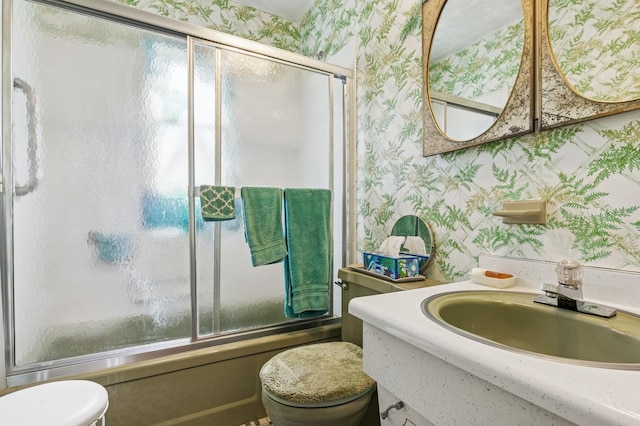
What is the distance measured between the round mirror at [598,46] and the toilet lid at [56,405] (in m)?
1.48

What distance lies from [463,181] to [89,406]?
50.8 inches

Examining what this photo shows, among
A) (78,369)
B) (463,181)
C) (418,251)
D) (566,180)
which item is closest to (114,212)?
(78,369)

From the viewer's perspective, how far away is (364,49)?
166cm

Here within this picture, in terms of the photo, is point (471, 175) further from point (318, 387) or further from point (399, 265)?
point (318, 387)

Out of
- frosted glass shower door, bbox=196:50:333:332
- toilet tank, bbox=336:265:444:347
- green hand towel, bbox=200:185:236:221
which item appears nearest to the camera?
toilet tank, bbox=336:265:444:347

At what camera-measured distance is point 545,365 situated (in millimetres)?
431

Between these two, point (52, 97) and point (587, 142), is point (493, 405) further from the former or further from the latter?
point (52, 97)

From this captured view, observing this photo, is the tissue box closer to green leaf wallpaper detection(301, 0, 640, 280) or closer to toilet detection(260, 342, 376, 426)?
green leaf wallpaper detection(301, 0, 640, 280)

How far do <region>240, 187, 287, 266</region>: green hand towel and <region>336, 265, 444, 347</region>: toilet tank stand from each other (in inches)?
12.4

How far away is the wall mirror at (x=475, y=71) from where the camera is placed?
904 millimetres

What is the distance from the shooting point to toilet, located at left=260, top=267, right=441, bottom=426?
921 mm

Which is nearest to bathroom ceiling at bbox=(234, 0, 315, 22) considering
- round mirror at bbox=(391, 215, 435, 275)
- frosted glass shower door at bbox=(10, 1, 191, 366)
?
frosted glass shower door at bbox=(10, 1, 191, 366)

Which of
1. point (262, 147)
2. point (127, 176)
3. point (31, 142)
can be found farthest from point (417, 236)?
point (31, 142)

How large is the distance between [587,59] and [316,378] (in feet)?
3.71
